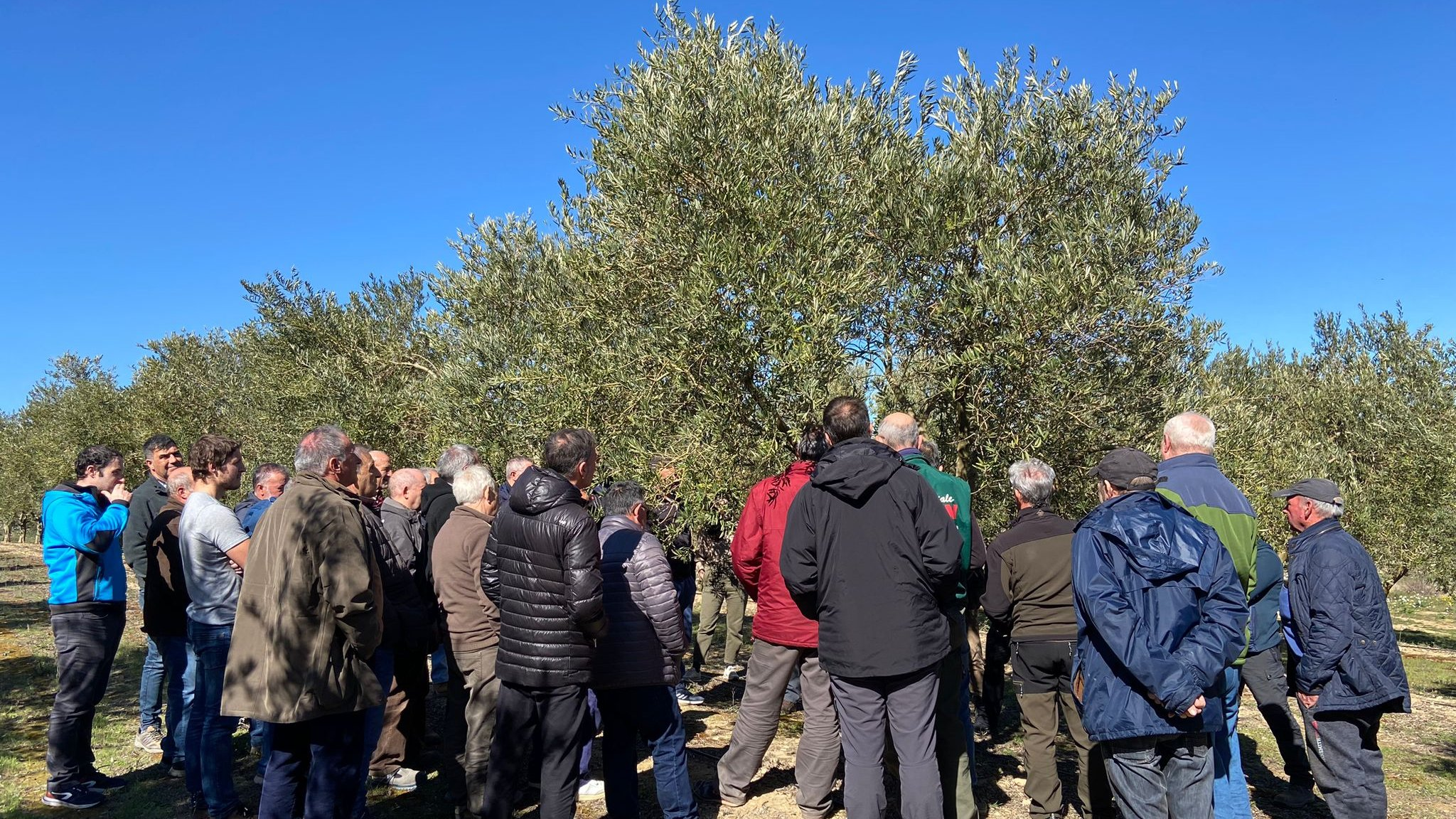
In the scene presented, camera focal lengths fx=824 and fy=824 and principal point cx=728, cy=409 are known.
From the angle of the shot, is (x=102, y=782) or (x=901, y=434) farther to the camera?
(x=102, y=782)

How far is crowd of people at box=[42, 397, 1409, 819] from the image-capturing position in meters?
3.64

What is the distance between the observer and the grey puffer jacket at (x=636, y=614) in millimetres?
4688

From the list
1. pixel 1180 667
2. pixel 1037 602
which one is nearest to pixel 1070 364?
pixel 1037 602

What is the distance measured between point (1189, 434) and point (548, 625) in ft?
12.0

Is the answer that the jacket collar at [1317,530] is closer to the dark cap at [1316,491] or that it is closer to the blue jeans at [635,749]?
the dark cap at [1316,491]

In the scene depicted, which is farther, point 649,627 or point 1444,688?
point 1444,688

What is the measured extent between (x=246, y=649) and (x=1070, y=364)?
6.59m

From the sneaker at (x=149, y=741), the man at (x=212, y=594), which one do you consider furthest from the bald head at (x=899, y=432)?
the sneaker at (x=149, y=741)

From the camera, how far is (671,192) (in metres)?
7.57

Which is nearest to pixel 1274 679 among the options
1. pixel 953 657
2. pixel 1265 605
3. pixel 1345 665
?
pixel 1265 605

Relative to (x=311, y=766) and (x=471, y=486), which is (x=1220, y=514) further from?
(x=311, y=766)

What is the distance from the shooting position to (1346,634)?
15.1ft

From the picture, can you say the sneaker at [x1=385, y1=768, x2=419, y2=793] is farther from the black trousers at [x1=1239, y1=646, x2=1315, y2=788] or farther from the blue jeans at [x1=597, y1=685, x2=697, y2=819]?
the black trousers at [x1=1239, y1=646, x2=1315, y2=788]

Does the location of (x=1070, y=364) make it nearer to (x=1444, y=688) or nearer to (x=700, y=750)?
(x=700, y=750)
